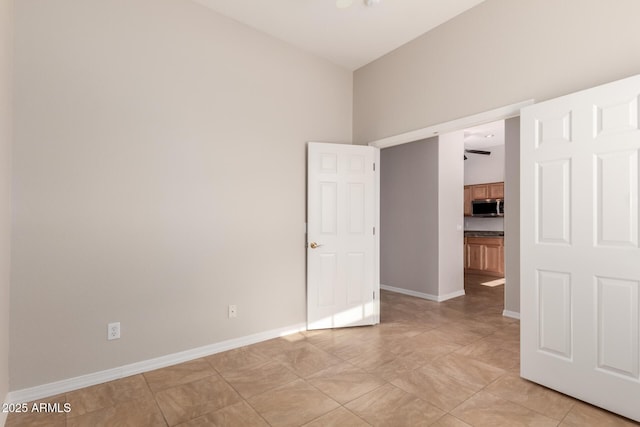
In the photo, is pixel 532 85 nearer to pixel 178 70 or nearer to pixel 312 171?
pixel 312 171

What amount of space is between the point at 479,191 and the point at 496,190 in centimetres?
41

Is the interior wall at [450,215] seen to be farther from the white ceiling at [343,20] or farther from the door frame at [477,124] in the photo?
the white ceiling at [343,20]

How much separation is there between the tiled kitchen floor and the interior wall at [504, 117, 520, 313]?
90cm

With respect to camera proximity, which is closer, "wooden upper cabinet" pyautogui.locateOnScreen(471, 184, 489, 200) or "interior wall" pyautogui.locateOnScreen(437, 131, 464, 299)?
"interior wall" pyautogui.locateOnScreen(437, 131, 464, 299)

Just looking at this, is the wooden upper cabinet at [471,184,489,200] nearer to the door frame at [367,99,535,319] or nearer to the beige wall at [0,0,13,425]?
the door frame at [367,99,535,319]

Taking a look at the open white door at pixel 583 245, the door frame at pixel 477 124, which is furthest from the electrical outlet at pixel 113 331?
the open white door at pixel 583 245

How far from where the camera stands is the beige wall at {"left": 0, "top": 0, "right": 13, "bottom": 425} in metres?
1.97

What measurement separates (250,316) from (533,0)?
373 cm

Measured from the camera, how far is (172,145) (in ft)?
9.36

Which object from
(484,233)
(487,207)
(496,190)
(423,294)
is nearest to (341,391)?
(423,294)

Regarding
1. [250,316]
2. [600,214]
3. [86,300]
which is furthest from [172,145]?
[600,214]

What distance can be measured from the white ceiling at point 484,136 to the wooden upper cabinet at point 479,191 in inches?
37.2

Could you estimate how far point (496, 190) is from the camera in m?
7.69

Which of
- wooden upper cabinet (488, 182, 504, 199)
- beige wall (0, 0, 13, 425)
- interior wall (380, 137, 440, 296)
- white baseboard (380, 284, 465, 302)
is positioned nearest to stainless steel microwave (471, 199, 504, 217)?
wooden upper cabinet (488, 182, 504, 199)
